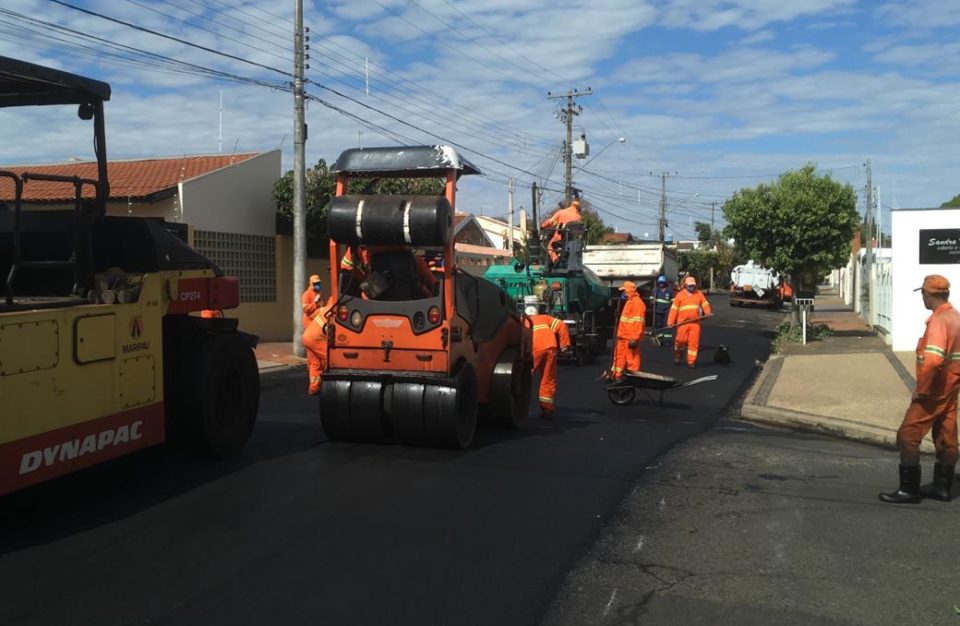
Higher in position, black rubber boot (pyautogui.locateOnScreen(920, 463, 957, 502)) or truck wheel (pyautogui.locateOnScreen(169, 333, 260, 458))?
truck wheel (pyautogui.locateOnScreen(169, 333, 260, 458))

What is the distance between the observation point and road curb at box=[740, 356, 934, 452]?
8.98 meters

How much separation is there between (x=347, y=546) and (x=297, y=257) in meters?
12.4

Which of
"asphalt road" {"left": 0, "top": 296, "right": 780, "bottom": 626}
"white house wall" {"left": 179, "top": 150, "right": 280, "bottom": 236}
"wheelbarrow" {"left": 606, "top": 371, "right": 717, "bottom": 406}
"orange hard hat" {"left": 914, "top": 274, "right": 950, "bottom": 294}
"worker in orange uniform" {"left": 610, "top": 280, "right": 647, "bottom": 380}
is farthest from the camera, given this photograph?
"white house wall" {"left": 179, "top": 150, "right": 280, "bottom": 236}

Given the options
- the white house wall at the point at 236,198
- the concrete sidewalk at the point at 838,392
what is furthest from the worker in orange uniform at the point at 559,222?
the white house wall at the point at 236,198

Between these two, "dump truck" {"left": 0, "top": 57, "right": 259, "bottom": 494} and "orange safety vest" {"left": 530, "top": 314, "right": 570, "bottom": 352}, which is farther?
"orange safety vest" {"left": 530, "top": 314, "right": 570, "bottom": 352}

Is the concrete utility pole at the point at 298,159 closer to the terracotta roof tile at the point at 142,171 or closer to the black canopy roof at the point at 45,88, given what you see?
the terracotta roof tile at the point at 142,171

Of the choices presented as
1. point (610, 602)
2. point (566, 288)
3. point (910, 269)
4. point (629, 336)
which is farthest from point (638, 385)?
point (910, 269)

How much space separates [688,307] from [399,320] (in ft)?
30.4

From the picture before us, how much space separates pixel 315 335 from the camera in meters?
10.7

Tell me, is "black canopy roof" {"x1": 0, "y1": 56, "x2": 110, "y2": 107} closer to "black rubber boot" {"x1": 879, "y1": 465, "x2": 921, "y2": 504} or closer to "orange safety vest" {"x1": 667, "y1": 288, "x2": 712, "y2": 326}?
"black rubber boot" {"x1": 879, "y1": 465, "x2": 921, "y2": 504}

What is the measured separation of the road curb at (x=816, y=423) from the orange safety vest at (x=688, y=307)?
384 centimetres

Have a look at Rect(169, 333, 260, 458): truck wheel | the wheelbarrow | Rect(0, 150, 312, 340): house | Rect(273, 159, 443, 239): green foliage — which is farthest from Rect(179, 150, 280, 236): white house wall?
Rect(169, 333, 260, 458): truck wheel

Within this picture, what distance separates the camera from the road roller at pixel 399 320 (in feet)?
23.9

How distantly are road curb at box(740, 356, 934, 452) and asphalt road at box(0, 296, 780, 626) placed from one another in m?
2.10
